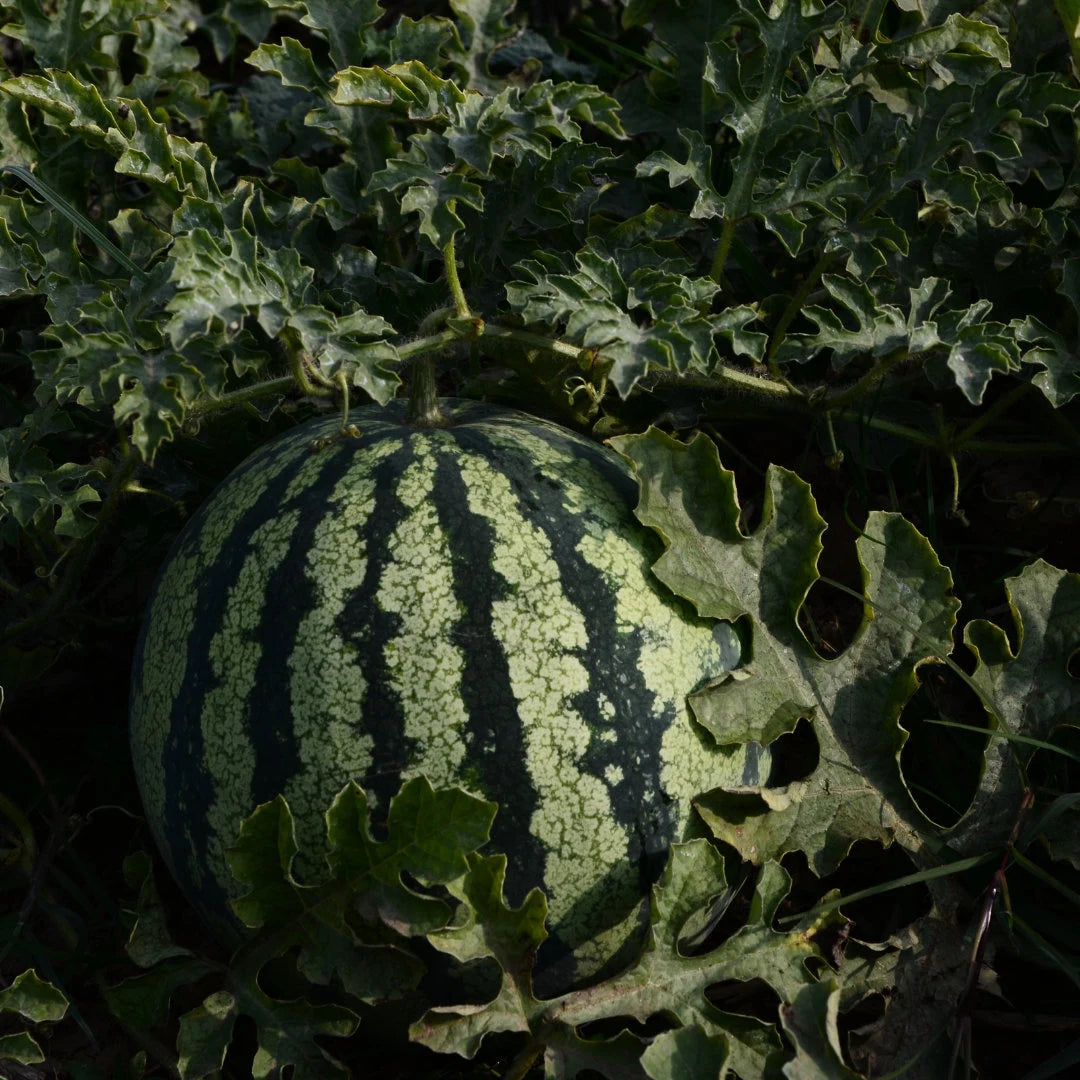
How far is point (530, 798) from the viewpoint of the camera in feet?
6.67

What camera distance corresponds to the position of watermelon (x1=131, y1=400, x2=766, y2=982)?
2037 mm

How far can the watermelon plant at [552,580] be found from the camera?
205 cm

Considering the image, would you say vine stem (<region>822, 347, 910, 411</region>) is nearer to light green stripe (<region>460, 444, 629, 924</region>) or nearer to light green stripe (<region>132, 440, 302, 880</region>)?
light green stripe (<region>460, 444, 629, 924</region>)

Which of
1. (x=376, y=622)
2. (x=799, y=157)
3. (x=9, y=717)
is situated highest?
(x=799, y=157)

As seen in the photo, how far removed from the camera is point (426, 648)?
2.05 meters

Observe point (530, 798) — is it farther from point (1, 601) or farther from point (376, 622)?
point (1, 601)

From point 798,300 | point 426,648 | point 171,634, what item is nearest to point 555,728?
point 426,648

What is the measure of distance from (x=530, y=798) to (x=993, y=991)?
0.94 metres

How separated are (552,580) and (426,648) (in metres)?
0.24

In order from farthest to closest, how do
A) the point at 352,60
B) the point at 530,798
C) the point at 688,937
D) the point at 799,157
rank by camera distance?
the point at 352,60, the point at 799,157, the point at 688,937, the point at 530,798

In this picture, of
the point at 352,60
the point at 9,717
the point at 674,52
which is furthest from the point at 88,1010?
the point at 674,52

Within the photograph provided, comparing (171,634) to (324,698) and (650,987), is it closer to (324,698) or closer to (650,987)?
(324,698)

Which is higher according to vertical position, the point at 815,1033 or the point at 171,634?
the point at 171,634

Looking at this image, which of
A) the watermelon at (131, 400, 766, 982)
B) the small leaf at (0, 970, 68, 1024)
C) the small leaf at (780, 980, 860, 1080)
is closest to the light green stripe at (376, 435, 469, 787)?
the watermelon at (131, 400, 766, 982)
